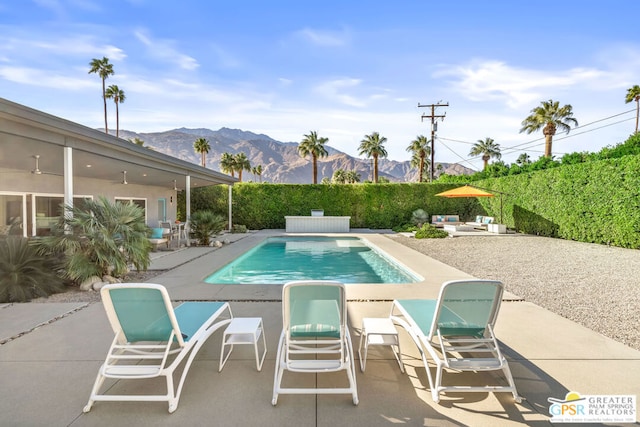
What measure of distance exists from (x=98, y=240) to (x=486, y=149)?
47.4 metres

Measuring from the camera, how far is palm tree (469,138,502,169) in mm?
44500

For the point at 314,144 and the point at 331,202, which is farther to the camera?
the point at 314,144

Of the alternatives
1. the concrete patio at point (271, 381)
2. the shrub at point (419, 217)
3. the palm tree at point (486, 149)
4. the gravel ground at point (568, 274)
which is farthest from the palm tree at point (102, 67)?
the palm tree at point (486, 149)

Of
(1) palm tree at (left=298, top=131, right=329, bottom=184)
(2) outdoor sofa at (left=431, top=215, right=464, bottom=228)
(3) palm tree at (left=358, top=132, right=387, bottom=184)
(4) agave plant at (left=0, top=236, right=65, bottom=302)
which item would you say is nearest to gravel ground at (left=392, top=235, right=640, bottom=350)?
(2) outdoor sofa at (left=431, top=215, right=464, bottom=228)

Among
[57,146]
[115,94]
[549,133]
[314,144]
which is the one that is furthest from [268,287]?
[115,94]

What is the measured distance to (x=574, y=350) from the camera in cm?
369

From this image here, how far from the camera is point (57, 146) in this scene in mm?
7133

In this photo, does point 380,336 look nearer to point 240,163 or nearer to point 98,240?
point 98,240

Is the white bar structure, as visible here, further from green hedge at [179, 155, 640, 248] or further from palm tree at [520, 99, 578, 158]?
palm tree at [520, 99, 578, 158]

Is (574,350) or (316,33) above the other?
(316,33)

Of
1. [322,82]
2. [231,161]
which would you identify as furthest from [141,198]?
[231,161]

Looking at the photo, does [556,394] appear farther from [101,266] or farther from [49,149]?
[49,149]

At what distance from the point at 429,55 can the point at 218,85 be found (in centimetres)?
1108

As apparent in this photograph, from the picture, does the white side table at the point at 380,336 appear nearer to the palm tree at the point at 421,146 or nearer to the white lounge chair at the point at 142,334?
the white lounge chair at the point at 142,334
